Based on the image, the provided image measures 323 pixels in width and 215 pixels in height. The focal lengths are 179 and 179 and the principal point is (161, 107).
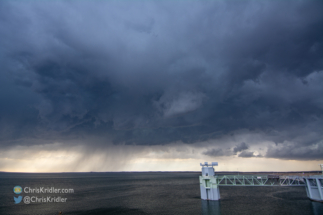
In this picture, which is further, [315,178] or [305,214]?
[315,178]

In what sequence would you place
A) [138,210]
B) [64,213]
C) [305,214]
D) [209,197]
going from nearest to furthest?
[305,214], [64,213], [138,210], [209,197]

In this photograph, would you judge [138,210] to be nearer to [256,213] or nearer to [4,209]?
[256,213]

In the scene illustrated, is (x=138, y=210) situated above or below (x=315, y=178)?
below

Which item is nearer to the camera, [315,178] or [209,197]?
[315,178]

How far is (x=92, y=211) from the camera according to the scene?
7125 centimetres

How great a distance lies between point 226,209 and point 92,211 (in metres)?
53.1

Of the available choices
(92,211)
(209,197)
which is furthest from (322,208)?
(92,211)

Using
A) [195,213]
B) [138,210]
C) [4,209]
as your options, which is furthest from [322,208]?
[4,209]

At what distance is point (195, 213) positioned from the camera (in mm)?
66250

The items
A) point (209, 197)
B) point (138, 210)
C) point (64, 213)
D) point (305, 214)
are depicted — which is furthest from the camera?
point (209, 197)

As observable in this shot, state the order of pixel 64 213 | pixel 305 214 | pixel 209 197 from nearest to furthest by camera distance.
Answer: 1. pixel 305 214
2. pixel 64 213
3. pixel 209 197

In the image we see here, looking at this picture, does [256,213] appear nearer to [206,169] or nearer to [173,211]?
[206,169]

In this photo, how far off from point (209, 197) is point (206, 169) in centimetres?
1323

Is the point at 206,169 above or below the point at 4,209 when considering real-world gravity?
above
